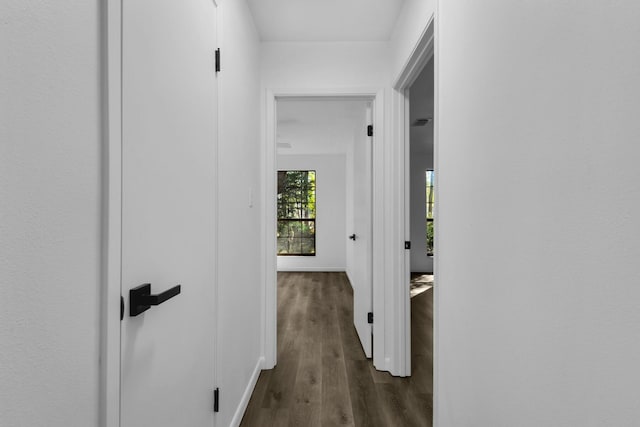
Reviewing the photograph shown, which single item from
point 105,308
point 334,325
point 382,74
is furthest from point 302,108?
point 105,308

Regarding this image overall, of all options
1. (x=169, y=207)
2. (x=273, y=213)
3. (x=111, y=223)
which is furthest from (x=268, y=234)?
(x=111, y=223)

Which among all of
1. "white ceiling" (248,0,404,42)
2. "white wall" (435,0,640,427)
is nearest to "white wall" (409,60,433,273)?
"white ceiling" (248,0,404,42)

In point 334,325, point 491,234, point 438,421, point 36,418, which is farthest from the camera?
point 334,325

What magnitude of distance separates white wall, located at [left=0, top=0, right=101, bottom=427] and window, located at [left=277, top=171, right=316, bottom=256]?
665 cm

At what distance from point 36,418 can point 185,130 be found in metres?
0.92

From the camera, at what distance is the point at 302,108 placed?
4.23m

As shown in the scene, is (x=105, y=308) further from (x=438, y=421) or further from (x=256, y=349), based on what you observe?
(x=256, y=349)

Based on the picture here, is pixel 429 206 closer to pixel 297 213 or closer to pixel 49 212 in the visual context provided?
pixel 297 213

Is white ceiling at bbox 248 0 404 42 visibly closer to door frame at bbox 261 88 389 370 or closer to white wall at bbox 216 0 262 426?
white wall at bbox 216 0 262 426

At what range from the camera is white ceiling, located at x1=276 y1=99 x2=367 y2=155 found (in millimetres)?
3994

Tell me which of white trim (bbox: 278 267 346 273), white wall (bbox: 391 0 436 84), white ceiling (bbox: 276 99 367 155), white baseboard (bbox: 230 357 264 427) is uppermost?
white ceiling (bbox: 276 99 367 155)

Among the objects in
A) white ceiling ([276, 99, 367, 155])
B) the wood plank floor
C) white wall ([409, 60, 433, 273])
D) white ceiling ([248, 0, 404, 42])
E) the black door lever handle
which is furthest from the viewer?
white wall ([409, 60, 433, 273])

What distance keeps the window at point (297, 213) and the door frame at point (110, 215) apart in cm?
659

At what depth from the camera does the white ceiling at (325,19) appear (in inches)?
88.3
